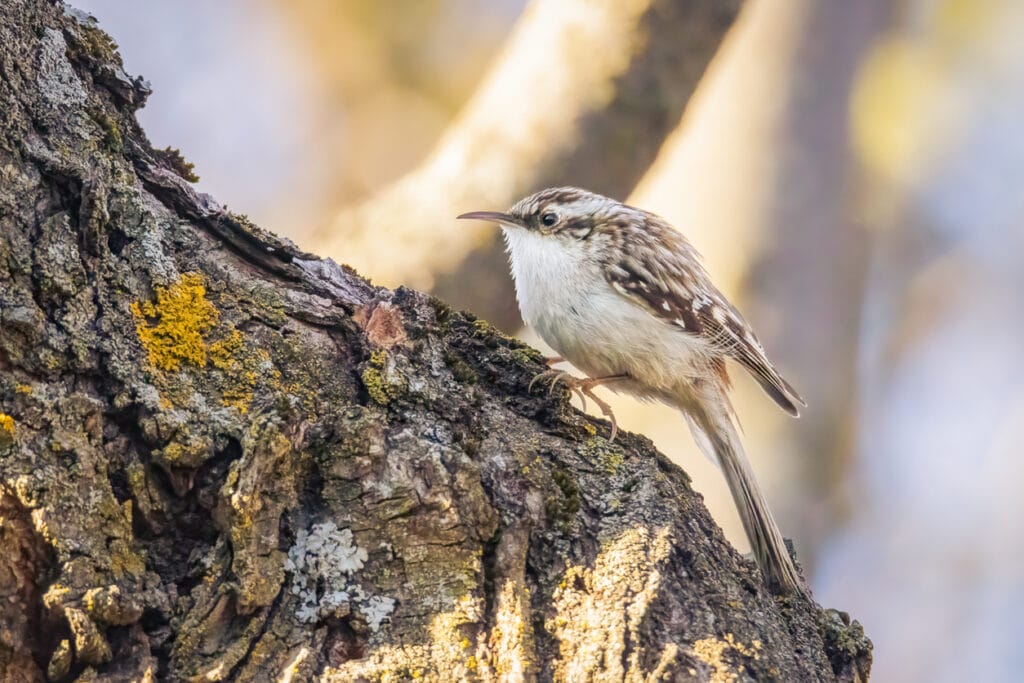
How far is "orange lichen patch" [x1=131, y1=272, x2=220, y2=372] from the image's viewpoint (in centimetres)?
175

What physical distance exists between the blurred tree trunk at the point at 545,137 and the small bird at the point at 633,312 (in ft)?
0.66

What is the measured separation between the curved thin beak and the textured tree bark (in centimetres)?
137

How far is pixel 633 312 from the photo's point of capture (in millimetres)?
3154

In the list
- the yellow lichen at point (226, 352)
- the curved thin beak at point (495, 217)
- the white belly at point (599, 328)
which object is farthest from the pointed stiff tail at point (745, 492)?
the yellow lichen at point (226, 352)

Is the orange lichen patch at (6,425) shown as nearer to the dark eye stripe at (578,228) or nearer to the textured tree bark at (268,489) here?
the textured tree bark at (268,489)

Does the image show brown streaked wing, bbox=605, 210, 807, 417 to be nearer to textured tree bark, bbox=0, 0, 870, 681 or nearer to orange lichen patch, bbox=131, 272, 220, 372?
textured tree bark, bbox=0, 0, 870, 681

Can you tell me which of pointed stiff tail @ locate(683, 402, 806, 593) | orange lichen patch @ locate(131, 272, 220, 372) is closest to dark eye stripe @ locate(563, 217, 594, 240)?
pointed stiff tail @ locate(683, 402, 806, 593)

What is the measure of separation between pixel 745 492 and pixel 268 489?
172 cm

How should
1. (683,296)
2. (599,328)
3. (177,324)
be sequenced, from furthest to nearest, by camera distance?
1. (683,296)
2. (599,328)
3. (177,324)

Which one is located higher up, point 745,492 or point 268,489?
point 745,492

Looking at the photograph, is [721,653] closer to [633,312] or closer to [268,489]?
[268,489]

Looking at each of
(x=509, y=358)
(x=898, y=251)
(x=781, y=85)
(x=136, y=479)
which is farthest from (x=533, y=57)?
(x=898, y=251)

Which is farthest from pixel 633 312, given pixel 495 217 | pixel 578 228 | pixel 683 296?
pixel 495 217

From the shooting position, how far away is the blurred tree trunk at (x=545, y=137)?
3.47 m
